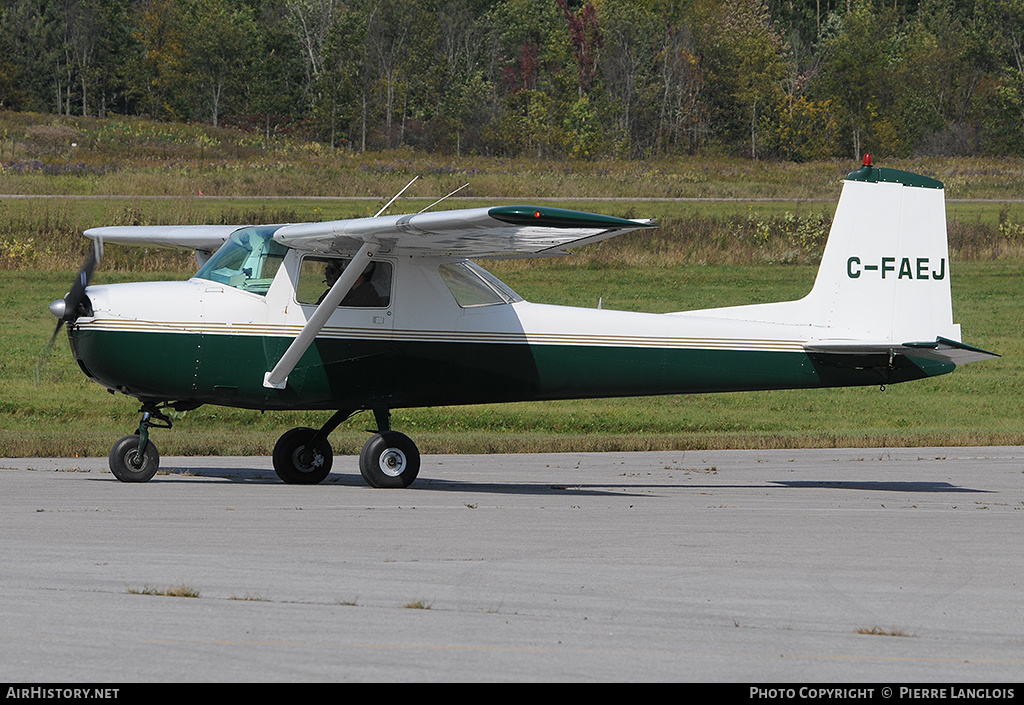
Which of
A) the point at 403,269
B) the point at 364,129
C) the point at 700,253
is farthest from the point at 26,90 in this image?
the point at 403,269

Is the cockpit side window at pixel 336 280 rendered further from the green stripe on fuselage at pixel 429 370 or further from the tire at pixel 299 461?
the tire at pixel 299 461

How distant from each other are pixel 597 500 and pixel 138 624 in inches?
251

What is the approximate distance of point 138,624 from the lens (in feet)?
19.8

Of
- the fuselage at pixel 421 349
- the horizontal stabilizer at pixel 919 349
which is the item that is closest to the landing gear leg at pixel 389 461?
the fuselage at pixel 421 349

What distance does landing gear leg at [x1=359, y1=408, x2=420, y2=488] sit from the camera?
12586 millimetres

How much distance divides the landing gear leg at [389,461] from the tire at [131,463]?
203cm

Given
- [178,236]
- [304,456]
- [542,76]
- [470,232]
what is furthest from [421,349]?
[542,76]

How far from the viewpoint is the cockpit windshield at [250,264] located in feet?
41.0

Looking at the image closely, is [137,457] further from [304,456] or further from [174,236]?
[174,236]

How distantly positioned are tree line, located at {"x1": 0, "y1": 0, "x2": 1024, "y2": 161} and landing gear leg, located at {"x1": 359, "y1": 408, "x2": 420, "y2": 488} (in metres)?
69.2

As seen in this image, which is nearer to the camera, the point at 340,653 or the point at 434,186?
the point at 340,653

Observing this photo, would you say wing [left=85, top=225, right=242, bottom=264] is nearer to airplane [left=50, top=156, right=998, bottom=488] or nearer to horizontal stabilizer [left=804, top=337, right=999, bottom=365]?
airplane [left=50, top=156, right=998, bottom=488]

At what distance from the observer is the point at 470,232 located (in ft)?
36.9
